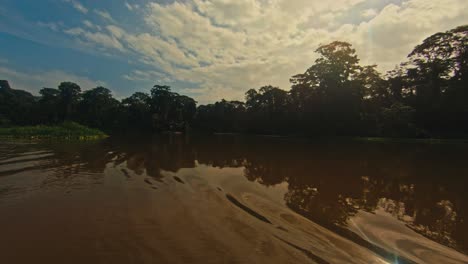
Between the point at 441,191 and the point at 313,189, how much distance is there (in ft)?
11.7

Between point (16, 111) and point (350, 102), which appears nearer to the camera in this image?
point (350, 102)

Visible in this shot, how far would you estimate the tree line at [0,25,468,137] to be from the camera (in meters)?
34.9

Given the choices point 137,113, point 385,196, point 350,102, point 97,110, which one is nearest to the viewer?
point 385,196

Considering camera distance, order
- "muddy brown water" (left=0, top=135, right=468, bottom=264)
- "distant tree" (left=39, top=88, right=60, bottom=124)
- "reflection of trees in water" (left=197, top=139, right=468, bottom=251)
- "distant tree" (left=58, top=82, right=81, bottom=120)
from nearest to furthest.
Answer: "muddy brown water" (left=0, top=135, right=468, bottom=264), "reflection of trees in water" (left=197, top=139, right=468, bottom=251), "distant tree" (left=39, top=88, right=60, bottom=124), "distant tree" (left=58, top=82, right=81, bottom=120)

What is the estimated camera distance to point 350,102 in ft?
127

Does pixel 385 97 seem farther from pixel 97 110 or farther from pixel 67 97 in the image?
pixel 67 97

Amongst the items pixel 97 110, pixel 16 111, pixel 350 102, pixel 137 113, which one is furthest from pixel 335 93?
pixel 16 111

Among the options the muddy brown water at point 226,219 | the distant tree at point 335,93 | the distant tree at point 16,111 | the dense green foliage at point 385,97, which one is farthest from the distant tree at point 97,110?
the muddy brown water at point 226,219

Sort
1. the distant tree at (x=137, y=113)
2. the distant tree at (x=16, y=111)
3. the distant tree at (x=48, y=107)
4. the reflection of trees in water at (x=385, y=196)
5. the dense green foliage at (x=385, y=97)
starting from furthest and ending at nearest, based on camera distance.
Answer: the distant tree at (x=137, y=113) < the distant tree at (x=48, y=107) < the distant tree at (x=16, y=111) < the dense green foliage at (x=385, y=97) < the reflection of trees in water at (x=385, y=196)

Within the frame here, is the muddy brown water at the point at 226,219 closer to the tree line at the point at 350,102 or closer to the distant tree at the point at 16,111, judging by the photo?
the tree line at the point at 350,102

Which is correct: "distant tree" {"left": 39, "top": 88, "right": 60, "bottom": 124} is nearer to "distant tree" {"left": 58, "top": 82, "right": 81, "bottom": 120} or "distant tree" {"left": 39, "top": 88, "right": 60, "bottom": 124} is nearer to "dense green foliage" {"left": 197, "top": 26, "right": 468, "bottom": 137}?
"distant tree" {"left": 58, "top": 82, "right": 81, "bottom": 120}

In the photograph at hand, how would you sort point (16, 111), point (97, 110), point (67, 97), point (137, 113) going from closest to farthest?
point (16, 111)
point (67, 97)
point (97, 110)
point (137, 113)

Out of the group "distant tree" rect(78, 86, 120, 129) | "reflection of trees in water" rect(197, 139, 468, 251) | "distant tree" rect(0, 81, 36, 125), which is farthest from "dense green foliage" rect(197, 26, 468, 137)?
"distant tree" rect(0, 81, 36, 125)

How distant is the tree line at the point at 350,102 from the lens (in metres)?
34.9
